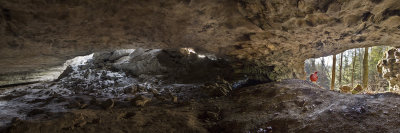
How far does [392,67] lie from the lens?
621 cm

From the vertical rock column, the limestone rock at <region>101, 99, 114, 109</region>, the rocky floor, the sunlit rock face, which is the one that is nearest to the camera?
the rocky floor

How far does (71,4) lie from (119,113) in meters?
1.58

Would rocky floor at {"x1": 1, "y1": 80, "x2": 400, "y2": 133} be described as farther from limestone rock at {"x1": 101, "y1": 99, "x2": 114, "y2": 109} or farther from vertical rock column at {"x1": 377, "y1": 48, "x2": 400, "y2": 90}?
vertical rock column at {"x1": 377, "y1": 48, "x2": 400, "y2": 90}

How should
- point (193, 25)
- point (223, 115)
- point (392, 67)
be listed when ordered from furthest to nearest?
point (392, 67) < point (193, 25) < point (223, 115)

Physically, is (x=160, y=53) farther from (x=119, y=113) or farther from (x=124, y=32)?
(x=119, y=113)

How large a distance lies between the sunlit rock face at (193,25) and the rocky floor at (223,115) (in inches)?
44.1

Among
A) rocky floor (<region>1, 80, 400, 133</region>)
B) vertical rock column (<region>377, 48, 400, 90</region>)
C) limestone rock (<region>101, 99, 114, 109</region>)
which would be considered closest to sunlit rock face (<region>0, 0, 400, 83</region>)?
rocky floor (<region>1, 80, 400, 133</region>)

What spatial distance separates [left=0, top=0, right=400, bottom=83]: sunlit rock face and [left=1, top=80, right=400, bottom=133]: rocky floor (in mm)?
1119

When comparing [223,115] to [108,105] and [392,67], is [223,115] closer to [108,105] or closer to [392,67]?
[108,105]

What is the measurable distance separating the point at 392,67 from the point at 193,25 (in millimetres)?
7320

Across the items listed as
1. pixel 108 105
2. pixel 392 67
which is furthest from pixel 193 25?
pixel 392 67

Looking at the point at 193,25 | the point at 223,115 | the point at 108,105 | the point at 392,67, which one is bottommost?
the point at 223,115

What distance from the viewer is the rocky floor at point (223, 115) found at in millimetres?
2092

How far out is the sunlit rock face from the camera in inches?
97.5
